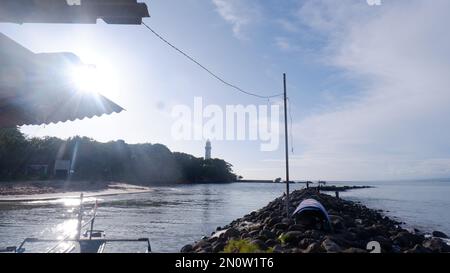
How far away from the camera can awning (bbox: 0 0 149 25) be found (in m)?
3.69

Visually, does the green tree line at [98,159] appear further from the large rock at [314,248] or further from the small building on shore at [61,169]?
the large rock at [314,248]

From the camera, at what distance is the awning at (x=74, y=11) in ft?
12.1

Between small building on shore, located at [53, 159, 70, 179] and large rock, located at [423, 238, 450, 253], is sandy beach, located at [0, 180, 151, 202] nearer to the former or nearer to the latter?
small building on shore, located at [53, 159, 70, 179]

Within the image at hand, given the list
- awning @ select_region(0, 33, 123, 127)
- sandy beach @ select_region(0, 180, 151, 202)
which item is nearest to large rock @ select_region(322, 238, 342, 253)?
awning @ select_region(0, 33, 123, 127)

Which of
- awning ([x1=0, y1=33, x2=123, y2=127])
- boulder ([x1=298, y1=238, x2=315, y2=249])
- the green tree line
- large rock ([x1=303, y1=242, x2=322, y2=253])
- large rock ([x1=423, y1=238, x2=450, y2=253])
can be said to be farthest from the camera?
the green tree line

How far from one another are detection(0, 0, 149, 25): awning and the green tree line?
3878 cm

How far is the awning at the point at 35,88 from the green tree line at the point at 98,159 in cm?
3846

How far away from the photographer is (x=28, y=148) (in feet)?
222

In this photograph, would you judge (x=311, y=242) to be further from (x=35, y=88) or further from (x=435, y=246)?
(x=35, y=88)

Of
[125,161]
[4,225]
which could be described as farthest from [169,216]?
[125,161]

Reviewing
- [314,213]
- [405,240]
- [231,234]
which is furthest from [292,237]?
[405,240]

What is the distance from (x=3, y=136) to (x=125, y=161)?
1417 inches
